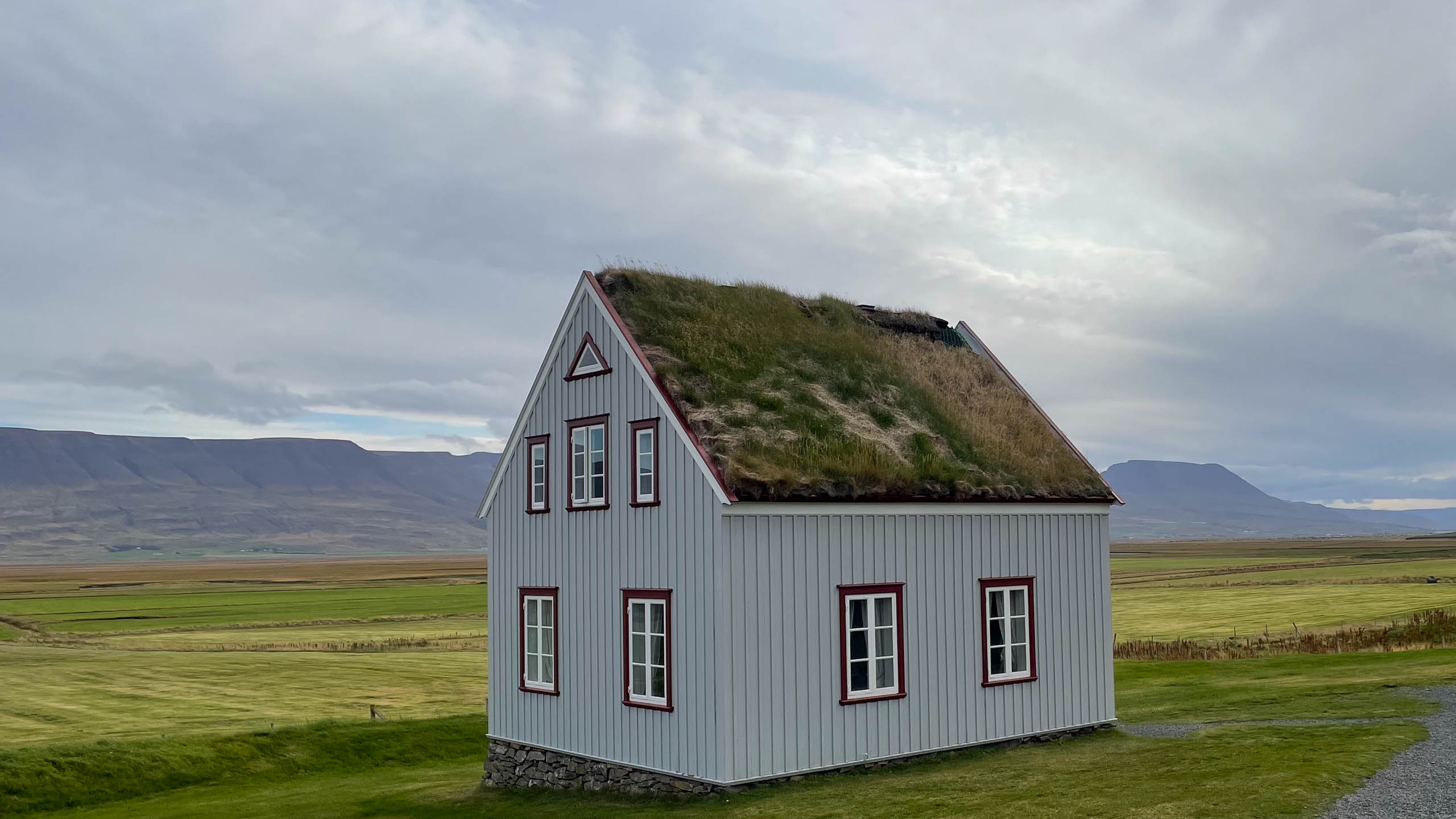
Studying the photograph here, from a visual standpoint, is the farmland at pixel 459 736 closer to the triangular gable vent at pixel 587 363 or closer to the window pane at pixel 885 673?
the window pane at pixel 885 673

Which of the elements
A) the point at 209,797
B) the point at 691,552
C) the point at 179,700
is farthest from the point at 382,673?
the point at 691,552

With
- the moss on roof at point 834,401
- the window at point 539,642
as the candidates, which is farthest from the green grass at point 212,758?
the moss on roof at point 834,401

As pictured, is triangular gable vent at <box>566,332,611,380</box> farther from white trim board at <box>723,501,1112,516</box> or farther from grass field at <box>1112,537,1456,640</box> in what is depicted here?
grass field at <box>1112,537,1456,640</box>

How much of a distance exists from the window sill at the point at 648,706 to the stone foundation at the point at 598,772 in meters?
1.17

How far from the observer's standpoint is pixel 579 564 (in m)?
24.0

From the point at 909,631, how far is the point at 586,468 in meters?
7.22

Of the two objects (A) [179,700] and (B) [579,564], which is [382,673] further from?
(B) [579,564]

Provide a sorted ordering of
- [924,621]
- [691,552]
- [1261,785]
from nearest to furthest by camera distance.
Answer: [1261,785], [691,552], [924,621]

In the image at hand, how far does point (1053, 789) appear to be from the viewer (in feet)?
62.6

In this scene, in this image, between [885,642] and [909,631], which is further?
[909,631]

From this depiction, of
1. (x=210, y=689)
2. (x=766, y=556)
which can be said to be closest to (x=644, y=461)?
(x=766, y=556)

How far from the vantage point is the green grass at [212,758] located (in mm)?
31516

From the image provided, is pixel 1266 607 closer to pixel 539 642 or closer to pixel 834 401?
pixel 834 401

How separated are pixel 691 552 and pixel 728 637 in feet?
5.70
